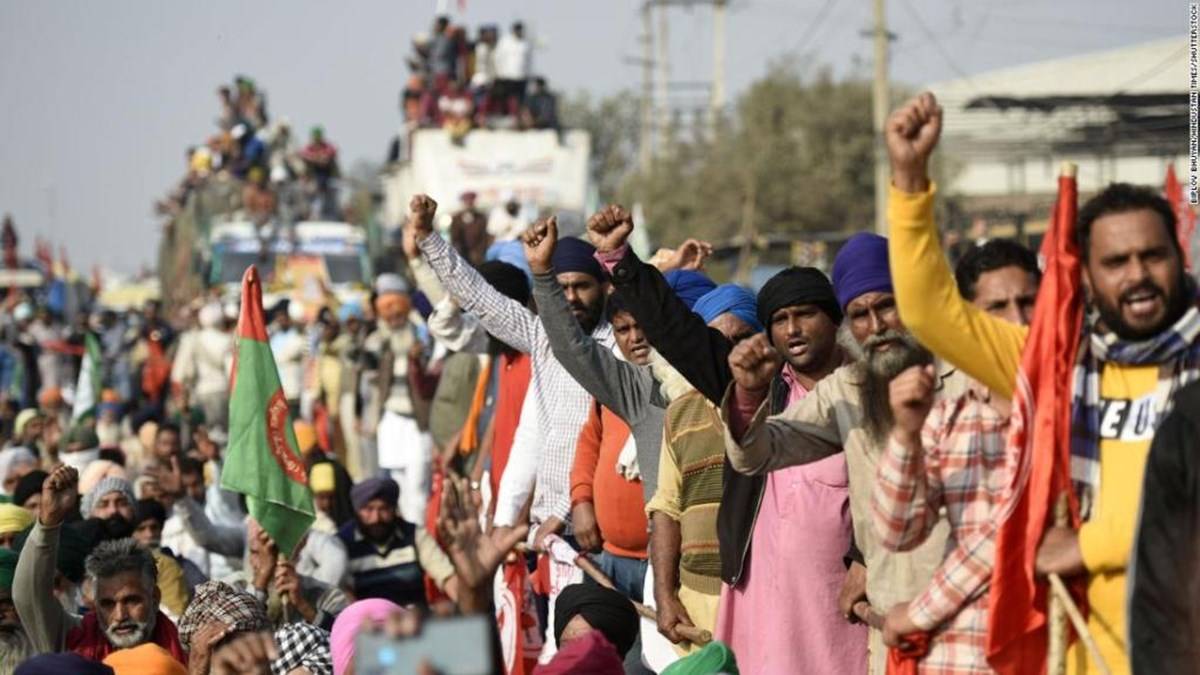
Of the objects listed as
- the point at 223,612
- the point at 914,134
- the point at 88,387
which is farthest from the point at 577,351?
the point at 88,387

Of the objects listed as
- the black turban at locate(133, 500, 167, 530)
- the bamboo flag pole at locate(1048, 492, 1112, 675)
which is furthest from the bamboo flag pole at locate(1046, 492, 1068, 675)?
the black turban at locate(133, 500, 167, 530)

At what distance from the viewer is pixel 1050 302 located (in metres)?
4.41

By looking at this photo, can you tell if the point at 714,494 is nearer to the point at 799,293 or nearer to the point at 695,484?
the point at 695,484

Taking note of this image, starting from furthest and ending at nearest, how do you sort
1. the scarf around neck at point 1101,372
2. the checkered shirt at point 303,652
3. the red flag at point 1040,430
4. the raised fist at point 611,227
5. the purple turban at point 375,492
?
the purple turban at point 375,492
the checkered shirt at point 303,652
the raised fist at point 611,227
the red flag at point 1040,430
the scarf around neck at point 1101,372

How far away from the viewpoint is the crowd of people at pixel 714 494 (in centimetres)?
434

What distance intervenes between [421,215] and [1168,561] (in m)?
3.98

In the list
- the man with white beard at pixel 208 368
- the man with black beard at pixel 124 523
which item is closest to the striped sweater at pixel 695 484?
the man with black beard at pixel 124 523

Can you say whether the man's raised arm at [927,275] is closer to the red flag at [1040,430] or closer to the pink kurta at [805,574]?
the red flag at [1040,430]

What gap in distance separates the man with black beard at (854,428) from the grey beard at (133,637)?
8.36 feet

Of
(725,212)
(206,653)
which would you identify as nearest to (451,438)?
(206,653)

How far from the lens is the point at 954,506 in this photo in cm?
474

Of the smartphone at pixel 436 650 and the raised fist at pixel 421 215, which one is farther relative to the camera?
the raised fist at pixel 421 215

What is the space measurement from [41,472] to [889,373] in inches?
235

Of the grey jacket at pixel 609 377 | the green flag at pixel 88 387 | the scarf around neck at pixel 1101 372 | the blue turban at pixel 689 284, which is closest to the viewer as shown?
the scarf around neck at pixel 1101 372
